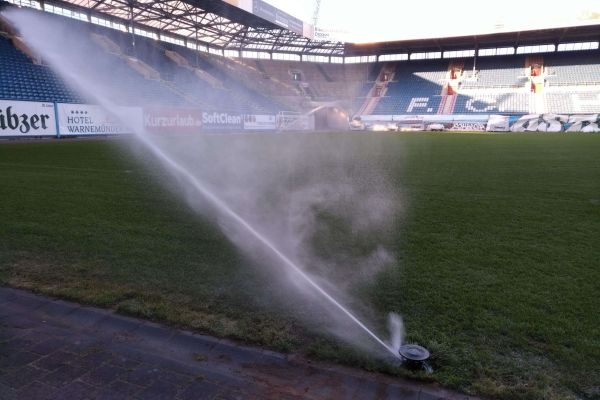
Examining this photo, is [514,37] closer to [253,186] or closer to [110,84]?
[110,84]

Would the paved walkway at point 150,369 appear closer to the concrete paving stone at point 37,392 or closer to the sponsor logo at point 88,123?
the concrete paving stone at point 37,392

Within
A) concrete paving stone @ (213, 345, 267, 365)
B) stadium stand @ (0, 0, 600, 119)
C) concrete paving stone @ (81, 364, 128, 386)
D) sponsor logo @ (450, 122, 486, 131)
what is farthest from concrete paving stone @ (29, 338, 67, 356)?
sponsor logo @ (450, 122, 486, 131)

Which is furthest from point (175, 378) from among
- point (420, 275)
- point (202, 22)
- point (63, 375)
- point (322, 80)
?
point (322, 80)

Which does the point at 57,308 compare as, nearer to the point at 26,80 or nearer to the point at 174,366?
the point at 174,366

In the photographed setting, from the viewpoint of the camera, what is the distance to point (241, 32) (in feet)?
123

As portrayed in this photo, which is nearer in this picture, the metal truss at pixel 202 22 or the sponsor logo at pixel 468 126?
the metal truss at pixel 202 22

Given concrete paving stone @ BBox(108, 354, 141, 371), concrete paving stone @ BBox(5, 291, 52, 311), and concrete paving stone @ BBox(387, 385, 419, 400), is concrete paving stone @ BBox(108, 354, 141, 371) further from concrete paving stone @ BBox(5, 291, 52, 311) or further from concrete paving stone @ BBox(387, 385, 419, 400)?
concrete paving stone @ BBox(387, 385, 419, 400)

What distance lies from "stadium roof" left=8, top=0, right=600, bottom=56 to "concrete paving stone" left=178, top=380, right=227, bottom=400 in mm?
29484

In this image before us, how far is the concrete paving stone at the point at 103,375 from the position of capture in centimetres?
247

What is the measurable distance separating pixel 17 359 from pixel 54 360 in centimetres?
23

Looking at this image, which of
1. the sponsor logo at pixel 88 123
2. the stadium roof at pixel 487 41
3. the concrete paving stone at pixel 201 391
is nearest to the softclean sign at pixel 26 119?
the sponsor logo at pixel 88 123

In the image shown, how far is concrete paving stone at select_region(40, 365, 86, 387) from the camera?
246 cm

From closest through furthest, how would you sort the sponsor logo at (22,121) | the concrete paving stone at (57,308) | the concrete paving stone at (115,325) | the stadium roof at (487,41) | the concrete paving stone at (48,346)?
the concrete paving stone at (48,346), the concrete paving stone at (115,325), the concrete paving stone at (57,308), the sponsor logo at (22,121), the stadium roof at (487,41)

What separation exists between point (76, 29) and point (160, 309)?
2953 cm
